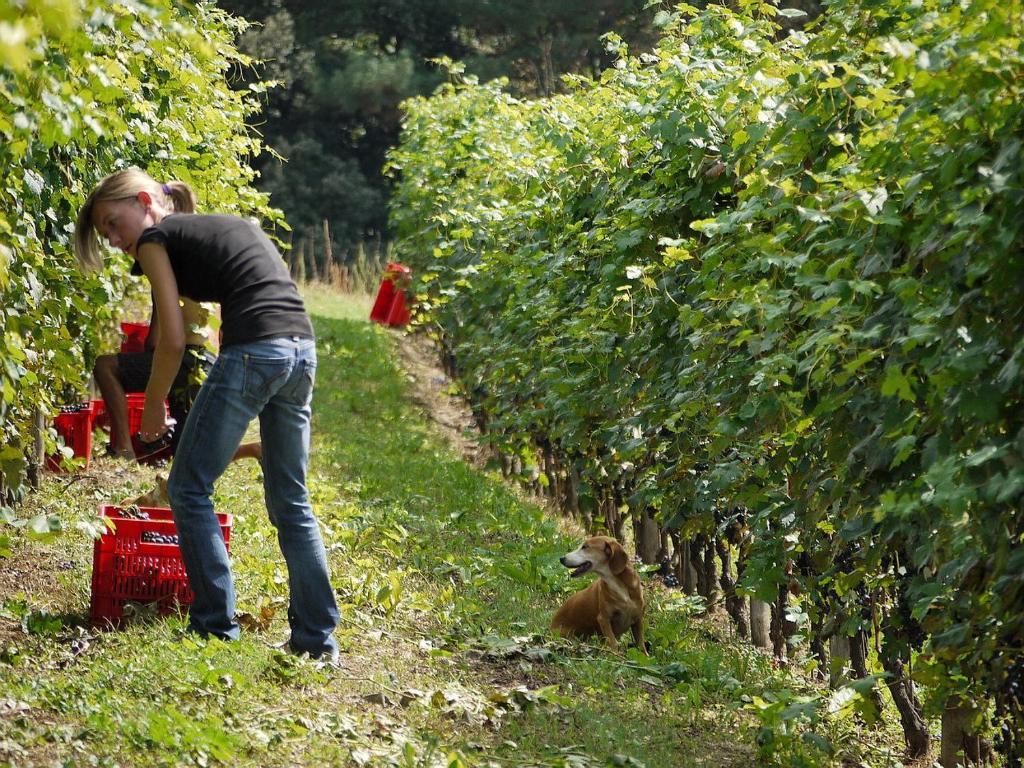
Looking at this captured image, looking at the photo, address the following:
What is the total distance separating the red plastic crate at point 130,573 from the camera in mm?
4613

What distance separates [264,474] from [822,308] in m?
1.88

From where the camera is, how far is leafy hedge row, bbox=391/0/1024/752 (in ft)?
10.7

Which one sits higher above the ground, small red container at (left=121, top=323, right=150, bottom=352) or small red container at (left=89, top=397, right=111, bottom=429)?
small red container at (left=121, top=323, right=150, bottom=352)

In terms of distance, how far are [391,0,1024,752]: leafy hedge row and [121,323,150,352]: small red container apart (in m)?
2.35

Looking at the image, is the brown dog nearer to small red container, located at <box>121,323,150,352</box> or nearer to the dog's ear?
the dog's ear

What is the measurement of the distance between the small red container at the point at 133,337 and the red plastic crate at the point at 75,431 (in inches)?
38.4

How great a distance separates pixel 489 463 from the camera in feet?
33.3

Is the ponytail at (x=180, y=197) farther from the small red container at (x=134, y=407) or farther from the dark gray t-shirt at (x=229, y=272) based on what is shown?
the small red container at (x=134, y=407)

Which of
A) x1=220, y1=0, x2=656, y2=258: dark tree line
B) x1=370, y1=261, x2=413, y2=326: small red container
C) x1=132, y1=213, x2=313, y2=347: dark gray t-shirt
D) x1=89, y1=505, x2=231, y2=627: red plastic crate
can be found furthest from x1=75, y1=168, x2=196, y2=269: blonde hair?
x1=220, y1=0, x2=656, y2=258: dark tree line

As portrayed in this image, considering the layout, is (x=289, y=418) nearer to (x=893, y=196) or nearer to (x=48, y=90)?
(x=48, y=90)

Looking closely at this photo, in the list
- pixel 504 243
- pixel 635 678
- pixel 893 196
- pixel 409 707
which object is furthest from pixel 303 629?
pixel 504 243

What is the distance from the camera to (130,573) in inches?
183

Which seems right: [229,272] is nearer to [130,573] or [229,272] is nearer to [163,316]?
[163,316]

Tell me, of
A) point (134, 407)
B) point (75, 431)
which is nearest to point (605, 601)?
point (75, 431)
